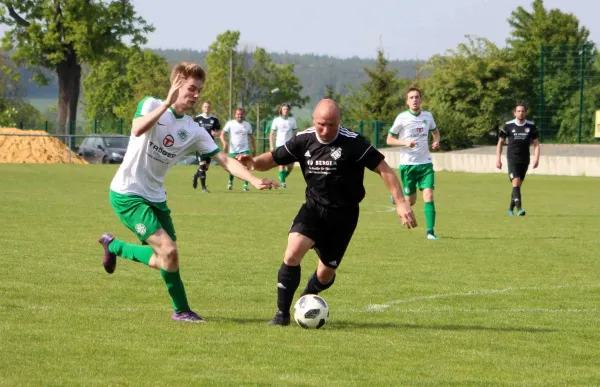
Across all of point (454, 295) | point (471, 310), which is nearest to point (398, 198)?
point (471, 310)

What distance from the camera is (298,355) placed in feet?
22.8

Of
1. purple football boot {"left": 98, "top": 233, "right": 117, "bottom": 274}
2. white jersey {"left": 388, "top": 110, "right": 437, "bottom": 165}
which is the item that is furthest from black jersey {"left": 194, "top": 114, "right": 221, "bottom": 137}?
purple football boot {"left": 98, "top": 233, "right": 117, "bottom": 274}

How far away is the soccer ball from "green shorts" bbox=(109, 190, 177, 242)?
129cm

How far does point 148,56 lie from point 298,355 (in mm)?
92835

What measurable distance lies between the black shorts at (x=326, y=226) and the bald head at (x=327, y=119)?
0.58m

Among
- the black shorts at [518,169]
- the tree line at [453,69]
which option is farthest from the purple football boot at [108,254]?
the tree line at [453,69]

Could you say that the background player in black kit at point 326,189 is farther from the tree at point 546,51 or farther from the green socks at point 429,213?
the tree at point 546,51

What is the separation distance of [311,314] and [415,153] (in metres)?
8.37

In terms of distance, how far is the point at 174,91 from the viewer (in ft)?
26.2

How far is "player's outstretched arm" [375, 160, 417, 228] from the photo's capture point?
8141 mm

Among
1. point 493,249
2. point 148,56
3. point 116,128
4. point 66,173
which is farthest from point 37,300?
point 148,56

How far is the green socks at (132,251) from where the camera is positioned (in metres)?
8.67

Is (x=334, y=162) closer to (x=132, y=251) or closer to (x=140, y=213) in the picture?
(x=140, y=213)

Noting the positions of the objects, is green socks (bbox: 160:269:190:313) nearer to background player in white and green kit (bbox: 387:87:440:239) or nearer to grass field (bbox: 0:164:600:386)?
grass field (bbox: 0:164:600:386)
